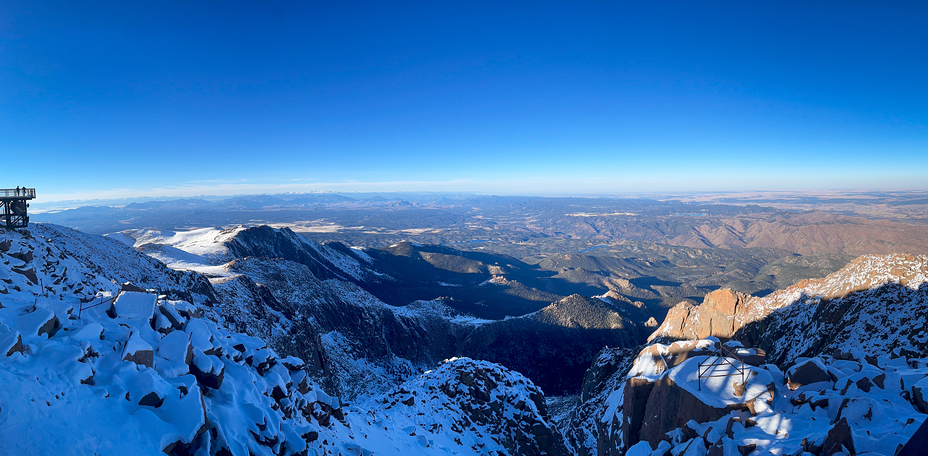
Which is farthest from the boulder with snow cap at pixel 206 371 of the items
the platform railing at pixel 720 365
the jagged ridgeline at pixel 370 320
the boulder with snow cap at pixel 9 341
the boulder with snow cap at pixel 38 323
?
the jagged ridgeline at pixel 370 320

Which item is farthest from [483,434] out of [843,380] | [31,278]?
[31,278]

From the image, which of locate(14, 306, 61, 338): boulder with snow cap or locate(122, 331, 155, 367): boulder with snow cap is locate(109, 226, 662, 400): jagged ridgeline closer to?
locate(14, 306, 61, 338): boulder with snow cap

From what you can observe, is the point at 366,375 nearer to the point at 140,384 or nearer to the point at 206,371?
the point at 206,371

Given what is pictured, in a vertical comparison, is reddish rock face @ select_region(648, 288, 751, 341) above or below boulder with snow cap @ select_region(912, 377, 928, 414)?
below

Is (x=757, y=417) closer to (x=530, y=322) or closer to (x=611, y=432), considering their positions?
(x=611, y=432)

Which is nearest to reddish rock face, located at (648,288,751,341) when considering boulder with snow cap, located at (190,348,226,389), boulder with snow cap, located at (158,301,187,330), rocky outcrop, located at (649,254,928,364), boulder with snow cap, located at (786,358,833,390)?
rocky outcrop, located at (649,254,928,364)

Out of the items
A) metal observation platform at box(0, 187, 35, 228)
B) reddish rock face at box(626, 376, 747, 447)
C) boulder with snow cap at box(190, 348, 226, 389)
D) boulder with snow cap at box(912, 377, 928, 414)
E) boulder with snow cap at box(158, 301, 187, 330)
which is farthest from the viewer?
metal observation platform at box(0, 187, 35, 228)

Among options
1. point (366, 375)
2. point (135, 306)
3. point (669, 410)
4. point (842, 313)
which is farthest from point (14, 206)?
point (842, 313)

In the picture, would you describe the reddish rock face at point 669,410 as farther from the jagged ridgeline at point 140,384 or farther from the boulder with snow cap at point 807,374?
the jagged ridgeline at point 140,384
